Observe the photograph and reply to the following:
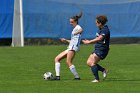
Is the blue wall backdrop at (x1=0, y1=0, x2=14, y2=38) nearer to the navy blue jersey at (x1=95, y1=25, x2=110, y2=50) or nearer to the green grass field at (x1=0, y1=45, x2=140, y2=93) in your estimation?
the green grass field at (x1=0, y1=45, x2=140, y2=93)

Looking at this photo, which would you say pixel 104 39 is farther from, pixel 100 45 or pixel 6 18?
pixel 6 18

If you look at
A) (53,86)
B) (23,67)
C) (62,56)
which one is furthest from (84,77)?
(23,67)

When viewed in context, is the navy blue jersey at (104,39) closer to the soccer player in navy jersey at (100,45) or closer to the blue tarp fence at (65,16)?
the soccer player in navy jersey at (100,45)

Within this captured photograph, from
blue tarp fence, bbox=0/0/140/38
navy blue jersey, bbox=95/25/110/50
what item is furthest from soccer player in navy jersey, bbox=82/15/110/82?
blue tarp fence, bbox=0/0/140/38

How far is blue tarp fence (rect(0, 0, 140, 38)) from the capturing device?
33812 mm

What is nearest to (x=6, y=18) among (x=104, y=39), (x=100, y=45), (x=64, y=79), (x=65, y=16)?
(x=65, y=16)

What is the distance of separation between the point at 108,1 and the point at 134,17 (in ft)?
6.97

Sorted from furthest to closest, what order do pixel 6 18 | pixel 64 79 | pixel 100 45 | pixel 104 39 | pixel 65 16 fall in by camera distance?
pixel 65 16 → pixel 6 18 → pixel 64 79 → pixel 100 45 → pixel 104 39

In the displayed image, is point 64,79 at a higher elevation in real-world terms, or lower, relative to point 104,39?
lower

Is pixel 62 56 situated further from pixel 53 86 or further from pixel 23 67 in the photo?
pixel 23 67

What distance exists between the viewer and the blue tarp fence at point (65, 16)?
33.8m

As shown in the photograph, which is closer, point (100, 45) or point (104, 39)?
point (104, 39)

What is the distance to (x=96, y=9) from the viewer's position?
34.9 meters

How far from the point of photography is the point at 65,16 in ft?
113
